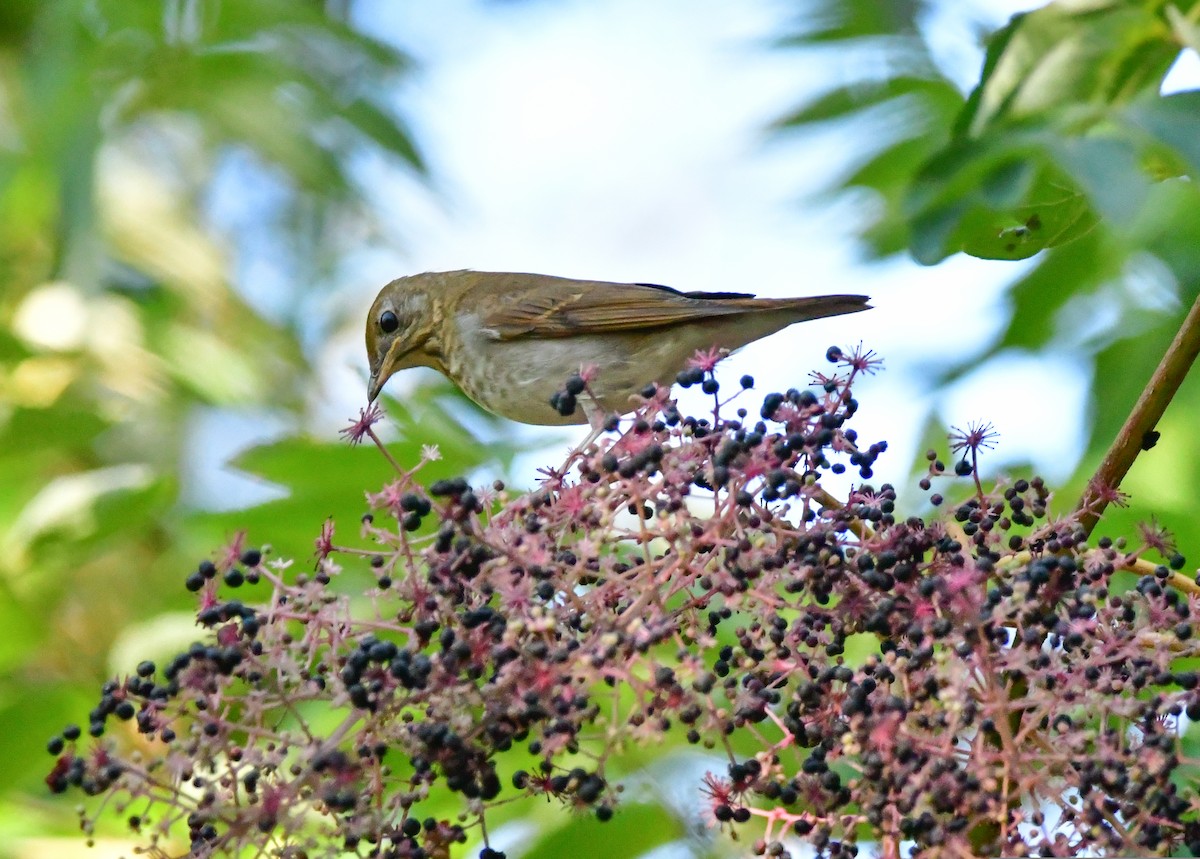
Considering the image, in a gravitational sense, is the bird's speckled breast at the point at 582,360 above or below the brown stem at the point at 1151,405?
below

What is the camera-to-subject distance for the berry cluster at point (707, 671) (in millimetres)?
2486

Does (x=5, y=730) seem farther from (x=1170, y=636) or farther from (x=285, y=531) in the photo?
(x=1170, y=636)

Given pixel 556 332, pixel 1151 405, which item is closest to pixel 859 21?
pixel 556 332

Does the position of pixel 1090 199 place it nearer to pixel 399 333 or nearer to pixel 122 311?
pixel 399 333

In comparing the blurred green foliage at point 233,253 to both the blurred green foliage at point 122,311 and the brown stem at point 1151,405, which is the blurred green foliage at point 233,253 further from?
the brown stem at point 1151,405

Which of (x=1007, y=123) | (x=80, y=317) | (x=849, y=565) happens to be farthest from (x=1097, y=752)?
(x=80, y=317)

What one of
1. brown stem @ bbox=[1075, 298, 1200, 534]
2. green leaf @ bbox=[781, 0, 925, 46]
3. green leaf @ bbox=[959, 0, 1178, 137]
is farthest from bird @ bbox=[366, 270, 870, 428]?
brown stem @ bbox=[1075, 298, 1200, 534]

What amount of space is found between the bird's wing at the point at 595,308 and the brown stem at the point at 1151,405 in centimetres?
217

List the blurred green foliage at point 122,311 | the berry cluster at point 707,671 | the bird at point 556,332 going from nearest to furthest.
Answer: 1. the berry cluster at point 707,671
2. the blurred green foliage at point 122,311
3. the bird at point 556,332

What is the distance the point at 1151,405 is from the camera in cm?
308

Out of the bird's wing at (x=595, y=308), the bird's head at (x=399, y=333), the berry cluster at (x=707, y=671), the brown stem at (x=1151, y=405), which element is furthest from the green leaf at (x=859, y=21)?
the berry cluster at (x=707, y=671)

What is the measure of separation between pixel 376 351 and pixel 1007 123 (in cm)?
334

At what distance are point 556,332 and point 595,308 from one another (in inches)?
7.7

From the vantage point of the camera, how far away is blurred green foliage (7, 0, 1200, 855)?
3705mm
